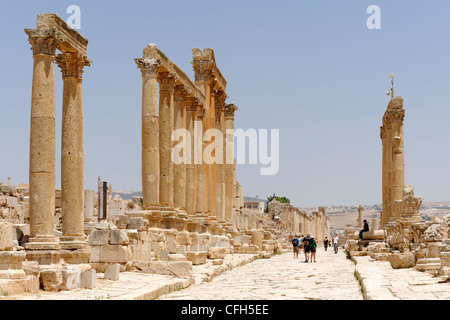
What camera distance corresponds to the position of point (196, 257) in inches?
869

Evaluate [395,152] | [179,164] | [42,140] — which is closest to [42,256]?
[42,140]

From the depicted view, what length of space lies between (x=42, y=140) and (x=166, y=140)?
10.5 m

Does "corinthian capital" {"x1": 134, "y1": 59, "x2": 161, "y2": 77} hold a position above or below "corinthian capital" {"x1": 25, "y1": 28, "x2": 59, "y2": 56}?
above

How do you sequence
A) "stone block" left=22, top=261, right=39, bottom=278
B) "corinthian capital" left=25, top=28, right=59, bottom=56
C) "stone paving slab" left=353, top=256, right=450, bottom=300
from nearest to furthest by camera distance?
"stone paving slab" left=353, top=256, right=450, bottom=300, "stone block" left=22, top=261, right=39, bottom=278, "corinthian capital" left=25, top=28, right=59, bottom=56

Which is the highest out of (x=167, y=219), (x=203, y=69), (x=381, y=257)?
(x=203, y=69)

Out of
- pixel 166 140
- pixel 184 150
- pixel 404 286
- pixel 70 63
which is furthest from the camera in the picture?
pixel 184 150

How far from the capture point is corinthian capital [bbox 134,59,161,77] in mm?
23797

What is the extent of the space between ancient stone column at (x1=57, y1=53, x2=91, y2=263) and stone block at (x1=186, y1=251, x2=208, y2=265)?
533 centimetres

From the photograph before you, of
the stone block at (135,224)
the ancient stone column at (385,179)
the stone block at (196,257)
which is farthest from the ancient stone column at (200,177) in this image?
the stone block at (135,224)

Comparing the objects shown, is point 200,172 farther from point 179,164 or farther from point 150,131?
point 150,131

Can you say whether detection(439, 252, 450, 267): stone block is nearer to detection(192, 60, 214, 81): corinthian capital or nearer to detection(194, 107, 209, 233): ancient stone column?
detection(194, 107, 209, 233): ancient stone column

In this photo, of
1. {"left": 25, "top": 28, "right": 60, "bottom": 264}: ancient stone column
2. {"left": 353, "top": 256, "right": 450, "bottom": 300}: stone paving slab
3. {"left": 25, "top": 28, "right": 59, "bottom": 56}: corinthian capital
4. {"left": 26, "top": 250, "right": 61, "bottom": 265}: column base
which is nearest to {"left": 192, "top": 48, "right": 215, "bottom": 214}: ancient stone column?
{"left": 353, "top": 256, "right": 450, "bottom": 300}: stone paving slab

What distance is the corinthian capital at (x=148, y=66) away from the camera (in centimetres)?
2380
